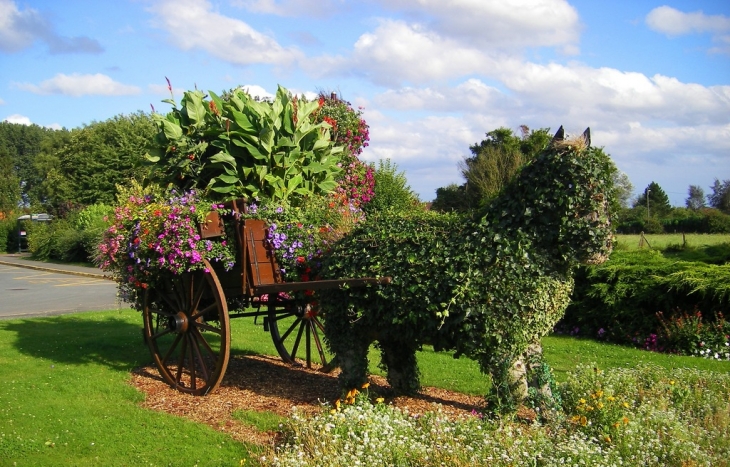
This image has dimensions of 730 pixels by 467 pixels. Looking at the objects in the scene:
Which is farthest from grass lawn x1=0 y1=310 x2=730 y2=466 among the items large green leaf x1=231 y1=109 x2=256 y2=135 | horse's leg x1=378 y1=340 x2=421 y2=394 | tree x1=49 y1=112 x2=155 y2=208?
tree x1=49 y1=112 x2=155 y2=208

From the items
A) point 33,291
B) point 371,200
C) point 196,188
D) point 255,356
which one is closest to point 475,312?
point 196,188

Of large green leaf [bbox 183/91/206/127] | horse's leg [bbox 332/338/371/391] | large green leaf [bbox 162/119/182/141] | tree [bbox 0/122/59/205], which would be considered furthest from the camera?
tree [bbox 0/122/59/205]

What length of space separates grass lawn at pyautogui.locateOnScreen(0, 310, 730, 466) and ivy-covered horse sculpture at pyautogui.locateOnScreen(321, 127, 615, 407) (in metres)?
1.95

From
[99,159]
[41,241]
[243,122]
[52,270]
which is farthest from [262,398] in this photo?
[99,159]

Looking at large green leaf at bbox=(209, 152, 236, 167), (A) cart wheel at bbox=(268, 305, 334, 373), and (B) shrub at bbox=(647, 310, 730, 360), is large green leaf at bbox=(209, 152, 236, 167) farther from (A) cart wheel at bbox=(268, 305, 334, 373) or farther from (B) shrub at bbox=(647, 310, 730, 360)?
(B) shrub at bbox=(647, 310, 730, 360)

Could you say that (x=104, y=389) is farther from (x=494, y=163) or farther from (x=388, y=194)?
(x=494, y=163)

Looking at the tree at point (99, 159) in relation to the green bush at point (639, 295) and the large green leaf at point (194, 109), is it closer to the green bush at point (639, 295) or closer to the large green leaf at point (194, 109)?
the green bush at point (639, 295)

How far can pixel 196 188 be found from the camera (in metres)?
7.23

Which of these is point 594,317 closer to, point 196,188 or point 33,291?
point 196,188

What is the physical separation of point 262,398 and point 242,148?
9.10 feet

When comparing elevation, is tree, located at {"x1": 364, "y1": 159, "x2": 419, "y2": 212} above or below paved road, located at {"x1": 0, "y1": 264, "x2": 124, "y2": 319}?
above

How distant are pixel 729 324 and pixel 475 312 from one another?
6.61 metres

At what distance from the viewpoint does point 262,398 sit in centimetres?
724

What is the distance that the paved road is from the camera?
1576 centimetres
